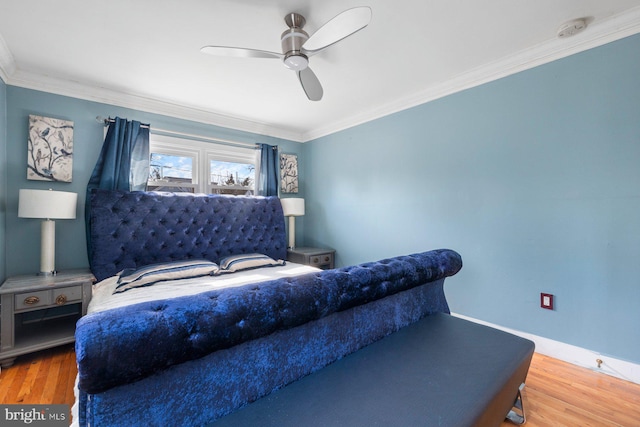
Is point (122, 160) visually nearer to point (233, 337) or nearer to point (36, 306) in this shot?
point (36, 306)

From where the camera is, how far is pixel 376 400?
0.94m

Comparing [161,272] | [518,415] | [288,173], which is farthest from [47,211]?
[518,415]

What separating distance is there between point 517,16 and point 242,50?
1.82m

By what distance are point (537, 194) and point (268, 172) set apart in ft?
9.93

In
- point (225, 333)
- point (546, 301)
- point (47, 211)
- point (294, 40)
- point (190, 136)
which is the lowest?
point (546, 301)

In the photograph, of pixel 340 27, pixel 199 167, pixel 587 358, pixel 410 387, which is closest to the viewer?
pixel 410 387

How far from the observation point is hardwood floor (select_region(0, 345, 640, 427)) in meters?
1.51

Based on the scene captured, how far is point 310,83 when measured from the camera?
83.4 inches

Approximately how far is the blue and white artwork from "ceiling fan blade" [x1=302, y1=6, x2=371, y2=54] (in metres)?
2.46

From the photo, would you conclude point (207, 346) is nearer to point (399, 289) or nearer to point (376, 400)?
point (376, 400)

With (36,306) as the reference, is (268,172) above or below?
above

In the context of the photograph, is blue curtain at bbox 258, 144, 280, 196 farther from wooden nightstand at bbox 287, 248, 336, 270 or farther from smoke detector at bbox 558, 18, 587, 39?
smoke detector at bbox 558, 18, 587, 39

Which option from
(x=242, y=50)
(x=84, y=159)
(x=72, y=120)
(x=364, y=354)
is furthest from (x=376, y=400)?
(x=72, y=120)

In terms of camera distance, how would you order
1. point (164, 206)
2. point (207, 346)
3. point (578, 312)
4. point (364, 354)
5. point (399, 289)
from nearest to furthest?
point (207, 346) → point (364, 354) → point (399, 289) → point (578, 312) → point (164, 206)
